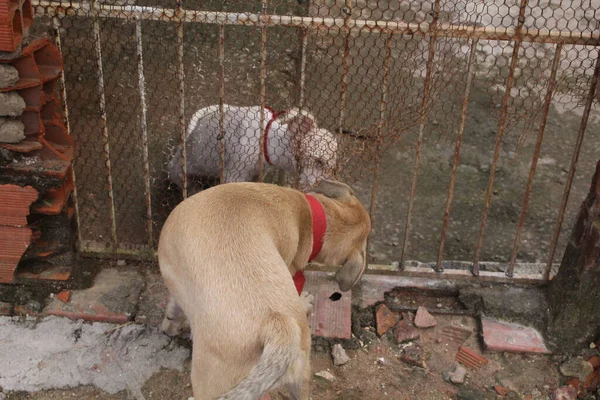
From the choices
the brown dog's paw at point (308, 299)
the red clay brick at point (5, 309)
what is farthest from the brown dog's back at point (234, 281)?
the red clay brick at point (5, 309)

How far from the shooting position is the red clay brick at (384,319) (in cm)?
475

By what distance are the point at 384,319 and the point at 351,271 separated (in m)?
0.81

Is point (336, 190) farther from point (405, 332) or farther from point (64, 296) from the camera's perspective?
point (64, 296)

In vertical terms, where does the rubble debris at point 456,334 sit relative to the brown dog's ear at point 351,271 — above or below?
below

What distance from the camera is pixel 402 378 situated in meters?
4.47

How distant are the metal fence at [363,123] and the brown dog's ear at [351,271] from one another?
0.68m

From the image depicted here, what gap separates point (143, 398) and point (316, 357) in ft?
3.48

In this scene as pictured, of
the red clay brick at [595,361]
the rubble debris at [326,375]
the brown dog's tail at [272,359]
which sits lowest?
the rubble debris at [326,375]

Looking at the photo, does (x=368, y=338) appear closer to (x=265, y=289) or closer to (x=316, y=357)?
(x=316, y=357)

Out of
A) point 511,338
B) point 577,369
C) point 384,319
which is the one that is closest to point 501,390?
point 511,338

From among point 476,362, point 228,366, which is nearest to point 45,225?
point 228,366

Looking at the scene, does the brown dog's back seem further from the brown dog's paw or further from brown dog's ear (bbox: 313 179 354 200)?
the brown dog's paw

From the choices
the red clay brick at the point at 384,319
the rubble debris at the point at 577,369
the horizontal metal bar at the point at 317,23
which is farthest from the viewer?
the red clay brick at the point at 384,319

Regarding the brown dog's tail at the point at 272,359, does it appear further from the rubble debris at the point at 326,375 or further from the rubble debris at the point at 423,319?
the rubble debris at the point at 423,319
